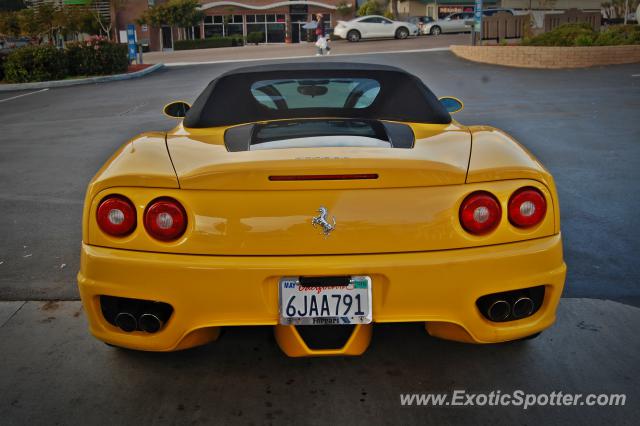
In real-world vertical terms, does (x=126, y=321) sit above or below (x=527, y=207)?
below

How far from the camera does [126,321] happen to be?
106 inches

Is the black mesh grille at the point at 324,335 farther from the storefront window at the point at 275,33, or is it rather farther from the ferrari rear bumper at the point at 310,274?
the storefront window at the point at 275,33

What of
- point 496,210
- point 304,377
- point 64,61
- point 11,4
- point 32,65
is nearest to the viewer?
point 496,210

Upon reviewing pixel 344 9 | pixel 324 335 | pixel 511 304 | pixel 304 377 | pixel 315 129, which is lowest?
pixel 304 377

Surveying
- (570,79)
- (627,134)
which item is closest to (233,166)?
(627,134)

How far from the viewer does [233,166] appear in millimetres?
2586

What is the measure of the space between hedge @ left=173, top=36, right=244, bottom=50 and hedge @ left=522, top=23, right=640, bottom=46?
118 ft

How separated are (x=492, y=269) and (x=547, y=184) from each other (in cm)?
44

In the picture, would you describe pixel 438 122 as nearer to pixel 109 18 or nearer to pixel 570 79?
pixel 570 79

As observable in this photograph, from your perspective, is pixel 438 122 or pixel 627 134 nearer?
pixel 438 122

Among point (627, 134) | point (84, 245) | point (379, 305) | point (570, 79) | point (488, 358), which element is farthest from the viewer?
point (570, 79)

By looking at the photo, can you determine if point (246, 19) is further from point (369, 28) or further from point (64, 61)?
point (64, 61)

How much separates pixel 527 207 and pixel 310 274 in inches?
34.2

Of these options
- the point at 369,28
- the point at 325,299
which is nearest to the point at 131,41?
the point at 369,28
